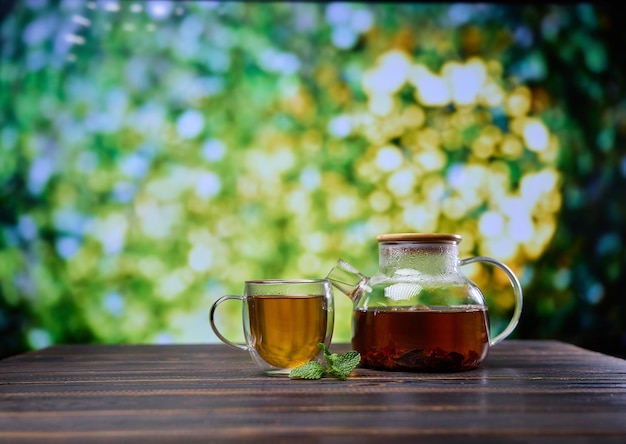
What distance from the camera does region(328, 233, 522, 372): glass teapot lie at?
1039 mm

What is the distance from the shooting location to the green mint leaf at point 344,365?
99 centimetres

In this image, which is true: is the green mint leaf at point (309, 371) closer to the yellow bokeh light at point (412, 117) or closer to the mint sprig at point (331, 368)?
the mint sprig at point (331, 368)

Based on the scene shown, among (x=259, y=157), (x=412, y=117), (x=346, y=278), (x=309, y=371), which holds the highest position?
(x=412, y=117)

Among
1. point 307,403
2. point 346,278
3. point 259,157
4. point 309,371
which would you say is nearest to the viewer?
point 307,403

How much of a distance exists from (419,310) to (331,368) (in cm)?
16

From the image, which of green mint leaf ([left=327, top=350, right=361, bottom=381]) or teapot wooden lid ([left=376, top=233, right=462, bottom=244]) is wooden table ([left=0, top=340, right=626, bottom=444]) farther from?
teapot wooden lid ([left=376, top=233, right=462, bottom=244])

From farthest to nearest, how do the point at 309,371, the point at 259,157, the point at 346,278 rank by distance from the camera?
the point at 259,157
the point at 346,278
the point at 309,371

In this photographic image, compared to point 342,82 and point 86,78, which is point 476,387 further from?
point 86,78

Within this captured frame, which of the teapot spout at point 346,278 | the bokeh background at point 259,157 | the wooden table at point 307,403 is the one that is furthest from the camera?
the bokeh background at point 259,157

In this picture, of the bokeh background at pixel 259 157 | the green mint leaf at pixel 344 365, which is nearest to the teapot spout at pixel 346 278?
the green mint leaf at pixel 344 365

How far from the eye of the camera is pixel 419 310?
104 centimetres

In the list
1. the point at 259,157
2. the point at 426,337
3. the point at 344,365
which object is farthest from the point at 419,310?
the point at 259,157

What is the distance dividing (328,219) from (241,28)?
90 centimetres

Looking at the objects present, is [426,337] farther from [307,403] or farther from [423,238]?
[307,403]
